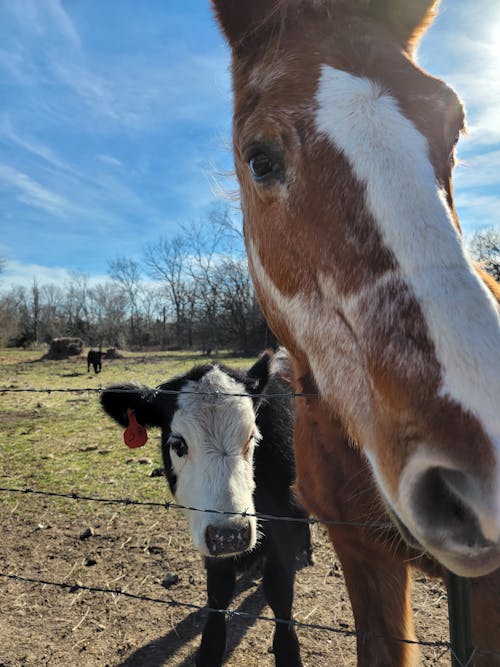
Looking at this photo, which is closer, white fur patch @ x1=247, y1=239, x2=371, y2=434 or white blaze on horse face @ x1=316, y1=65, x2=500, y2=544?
white blaze on horse face @ x1=316, y1=65, x2=500, y2=544

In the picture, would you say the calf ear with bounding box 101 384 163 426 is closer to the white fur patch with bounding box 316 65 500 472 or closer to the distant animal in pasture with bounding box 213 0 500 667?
the distant animal in pasture with bounding box 213 0 500 667

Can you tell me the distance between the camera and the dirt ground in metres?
3.59

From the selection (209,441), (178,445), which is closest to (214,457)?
(209,441)

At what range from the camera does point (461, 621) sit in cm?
152

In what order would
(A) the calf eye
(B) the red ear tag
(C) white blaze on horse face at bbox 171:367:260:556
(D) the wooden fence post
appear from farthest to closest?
(B) the red ear tag
(A) the calf eye
(C) white blaze on horse face at bbox 171:367:260:556
(D) the wooden fence post

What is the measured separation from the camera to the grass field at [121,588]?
3.61 metres

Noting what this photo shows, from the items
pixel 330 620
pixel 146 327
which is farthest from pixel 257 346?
pixel 146 327

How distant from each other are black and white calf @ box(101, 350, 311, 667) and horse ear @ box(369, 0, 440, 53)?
7.20 ft

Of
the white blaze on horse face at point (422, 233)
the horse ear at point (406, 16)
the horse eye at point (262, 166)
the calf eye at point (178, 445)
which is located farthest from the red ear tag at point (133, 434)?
the horse ear at point (406, 16)

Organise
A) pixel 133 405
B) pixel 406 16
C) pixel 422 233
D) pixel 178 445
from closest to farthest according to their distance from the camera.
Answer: pixel 422 233, pixel 406 16, pixel 178 445, pixel 133 405

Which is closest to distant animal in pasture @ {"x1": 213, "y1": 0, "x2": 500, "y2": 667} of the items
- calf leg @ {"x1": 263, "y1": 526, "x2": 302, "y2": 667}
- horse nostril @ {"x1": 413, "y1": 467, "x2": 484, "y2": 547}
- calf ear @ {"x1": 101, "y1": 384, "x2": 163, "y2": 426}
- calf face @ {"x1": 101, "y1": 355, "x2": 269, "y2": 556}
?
horse nostril @ {"x1": 413, "y1": 467, "x2": 484, "y2": 547}

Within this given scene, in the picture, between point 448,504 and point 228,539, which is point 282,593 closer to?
point 228,539

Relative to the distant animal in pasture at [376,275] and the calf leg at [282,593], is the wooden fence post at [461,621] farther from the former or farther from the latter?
the calf leg at [282,593]

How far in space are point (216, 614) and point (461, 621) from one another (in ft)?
8.07
